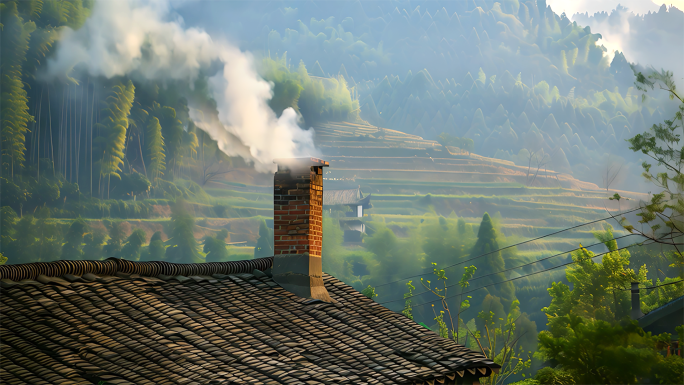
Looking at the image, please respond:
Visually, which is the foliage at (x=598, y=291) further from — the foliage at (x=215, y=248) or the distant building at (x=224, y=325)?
the foliage at (x=215, y=248)

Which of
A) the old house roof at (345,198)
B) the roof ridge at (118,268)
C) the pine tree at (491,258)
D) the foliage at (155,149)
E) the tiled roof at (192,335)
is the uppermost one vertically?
the foliage at (155,149)

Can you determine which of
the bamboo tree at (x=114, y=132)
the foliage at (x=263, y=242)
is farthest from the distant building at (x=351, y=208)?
the bamboo tree at (x=114, y=132)

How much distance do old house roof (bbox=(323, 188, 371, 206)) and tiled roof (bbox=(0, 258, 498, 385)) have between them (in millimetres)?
57365

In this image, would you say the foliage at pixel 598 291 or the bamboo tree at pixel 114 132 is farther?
the bamboo tree at pixel 114 132

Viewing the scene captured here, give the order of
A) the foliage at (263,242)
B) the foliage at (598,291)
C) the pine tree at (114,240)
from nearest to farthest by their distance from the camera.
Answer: the foliage at (598,291) < the pine tree at (114,240) < the foliage at (263,242)

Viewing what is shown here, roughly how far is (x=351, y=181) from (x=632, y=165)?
33456 millimetres

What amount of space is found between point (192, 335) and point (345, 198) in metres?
59.6

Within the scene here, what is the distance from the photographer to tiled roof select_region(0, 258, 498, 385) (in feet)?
19.2

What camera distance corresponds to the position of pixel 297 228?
842cm

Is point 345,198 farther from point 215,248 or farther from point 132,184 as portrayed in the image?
point 132,184

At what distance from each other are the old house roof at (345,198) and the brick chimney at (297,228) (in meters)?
56.5

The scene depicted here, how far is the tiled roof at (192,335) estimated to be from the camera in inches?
231

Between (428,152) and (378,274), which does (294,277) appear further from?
(428,152)

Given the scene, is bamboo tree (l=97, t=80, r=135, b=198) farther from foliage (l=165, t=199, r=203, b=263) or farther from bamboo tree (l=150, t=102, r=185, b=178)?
foliage (l=165, t=199, r=203, b=263)
